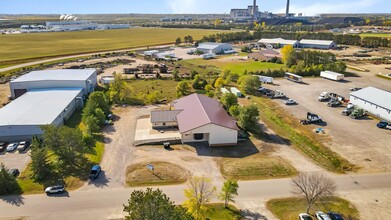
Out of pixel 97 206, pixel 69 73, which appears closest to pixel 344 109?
pixel 97 206

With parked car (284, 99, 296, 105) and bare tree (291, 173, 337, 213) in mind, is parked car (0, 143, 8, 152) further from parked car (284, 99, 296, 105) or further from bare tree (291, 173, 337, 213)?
parked car (284, 99, 296, 105)

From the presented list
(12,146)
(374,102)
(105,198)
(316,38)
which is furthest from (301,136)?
(316,38)

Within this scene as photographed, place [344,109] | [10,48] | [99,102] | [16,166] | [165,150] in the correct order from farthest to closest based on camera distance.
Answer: [10,48]
[344,109]
[99,102]
[165,150]
[16,166]

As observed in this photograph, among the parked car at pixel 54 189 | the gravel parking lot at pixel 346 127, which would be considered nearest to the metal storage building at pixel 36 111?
the parked car at pixel 54 189

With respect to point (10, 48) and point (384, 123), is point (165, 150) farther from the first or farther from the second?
point (10, 48)

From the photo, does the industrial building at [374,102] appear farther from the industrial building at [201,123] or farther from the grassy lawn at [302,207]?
the grassy lawn at [302,207]
